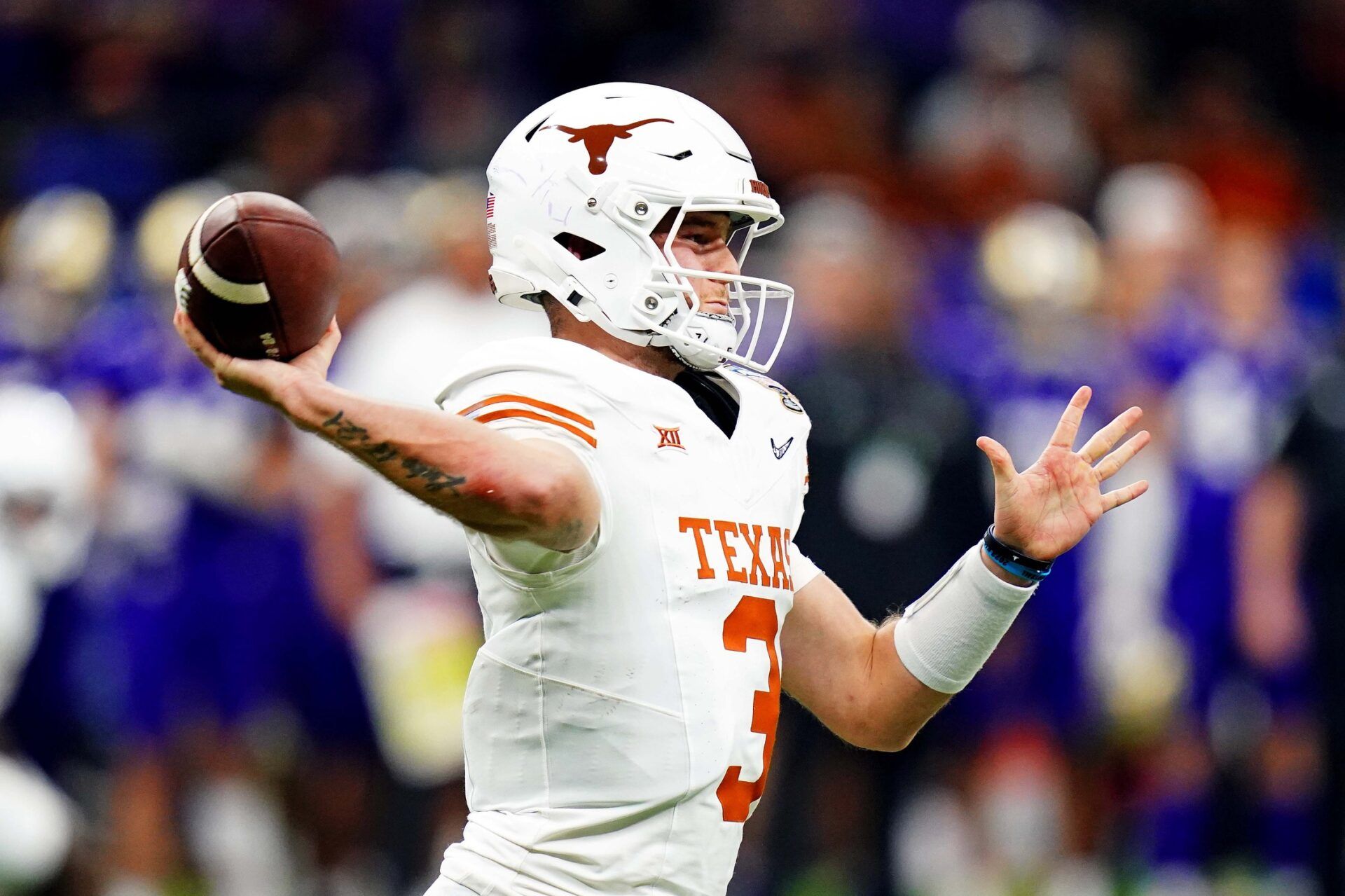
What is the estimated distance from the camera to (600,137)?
147 inches

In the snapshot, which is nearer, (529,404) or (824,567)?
(529,404)

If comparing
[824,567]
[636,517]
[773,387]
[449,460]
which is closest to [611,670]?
[636,517]

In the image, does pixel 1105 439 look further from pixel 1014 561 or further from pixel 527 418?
pixel 527 418

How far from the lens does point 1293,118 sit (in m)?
12.3

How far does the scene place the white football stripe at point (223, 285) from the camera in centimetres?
314

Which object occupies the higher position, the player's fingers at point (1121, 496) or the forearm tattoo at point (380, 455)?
the forearm tattoo at point (380, 455)

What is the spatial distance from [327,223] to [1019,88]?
3.84 metres

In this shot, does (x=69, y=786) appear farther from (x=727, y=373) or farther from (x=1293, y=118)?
(x=1293, y=118)

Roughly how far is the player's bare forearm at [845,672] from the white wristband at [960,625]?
42 millimetres

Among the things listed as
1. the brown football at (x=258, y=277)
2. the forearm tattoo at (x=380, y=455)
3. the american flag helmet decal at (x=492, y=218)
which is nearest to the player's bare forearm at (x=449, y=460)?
the forearm tattoo at (x=380, y=455)

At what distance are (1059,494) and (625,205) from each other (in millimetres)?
952

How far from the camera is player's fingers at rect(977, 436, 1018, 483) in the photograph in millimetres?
3680

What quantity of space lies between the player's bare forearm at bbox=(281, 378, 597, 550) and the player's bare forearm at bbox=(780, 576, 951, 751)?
92 cm

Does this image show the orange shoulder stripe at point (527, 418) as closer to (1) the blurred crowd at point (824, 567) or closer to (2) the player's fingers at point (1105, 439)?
(2) the player's fingers at point (1105, 439)
